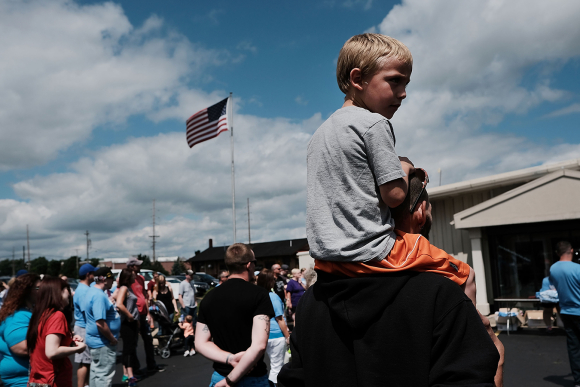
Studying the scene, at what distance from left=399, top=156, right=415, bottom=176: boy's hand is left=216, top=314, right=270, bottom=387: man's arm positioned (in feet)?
8.48

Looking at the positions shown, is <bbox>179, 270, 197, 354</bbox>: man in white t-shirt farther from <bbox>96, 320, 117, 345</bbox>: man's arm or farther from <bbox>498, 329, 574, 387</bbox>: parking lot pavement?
<bbox>498, 329, 574, 387</bbox>: parking lot pavement

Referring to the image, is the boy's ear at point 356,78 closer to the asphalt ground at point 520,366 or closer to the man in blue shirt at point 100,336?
the man in blue shirt at point 100,336

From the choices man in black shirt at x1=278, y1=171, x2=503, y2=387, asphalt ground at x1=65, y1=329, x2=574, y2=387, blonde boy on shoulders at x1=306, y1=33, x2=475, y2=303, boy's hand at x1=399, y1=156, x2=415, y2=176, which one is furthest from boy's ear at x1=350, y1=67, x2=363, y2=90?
asphalt ground at x1=65, y1=329, x2=574, y2=387

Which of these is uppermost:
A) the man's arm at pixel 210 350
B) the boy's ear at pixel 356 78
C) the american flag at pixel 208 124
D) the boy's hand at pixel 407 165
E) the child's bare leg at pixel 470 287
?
the american flag at pixel 208 124

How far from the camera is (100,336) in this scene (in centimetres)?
658

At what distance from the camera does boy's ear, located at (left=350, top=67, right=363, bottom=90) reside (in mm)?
1542

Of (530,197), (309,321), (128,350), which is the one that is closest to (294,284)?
(128,350)

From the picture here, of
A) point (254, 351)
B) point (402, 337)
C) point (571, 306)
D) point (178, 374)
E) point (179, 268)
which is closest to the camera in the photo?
point (402, 337)

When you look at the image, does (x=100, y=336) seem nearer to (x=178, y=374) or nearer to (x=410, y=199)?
(x=178, y=374)

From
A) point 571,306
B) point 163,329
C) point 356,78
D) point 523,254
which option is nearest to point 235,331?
point 356,78

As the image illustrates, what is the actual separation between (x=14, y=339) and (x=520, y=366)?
8.85 metres

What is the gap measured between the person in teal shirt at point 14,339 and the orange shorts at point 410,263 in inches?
164

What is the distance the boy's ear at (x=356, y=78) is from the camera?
1.54m

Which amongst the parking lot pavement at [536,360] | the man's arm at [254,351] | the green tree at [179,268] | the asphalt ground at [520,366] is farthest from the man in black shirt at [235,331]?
the green tree at [179,268]
